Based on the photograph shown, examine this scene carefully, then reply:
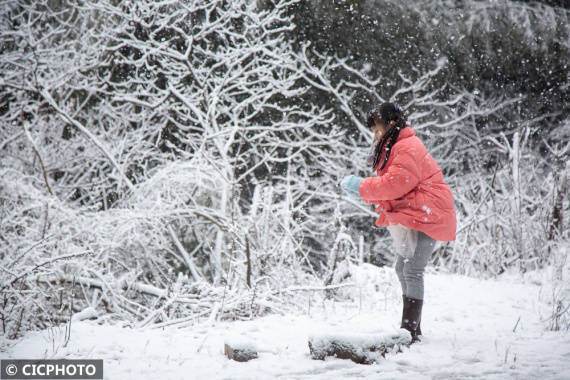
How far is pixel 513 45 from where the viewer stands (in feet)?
30.6

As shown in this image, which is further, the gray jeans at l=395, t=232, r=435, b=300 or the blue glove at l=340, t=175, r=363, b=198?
the blue glove at l=340, t=175, r=363, b=198

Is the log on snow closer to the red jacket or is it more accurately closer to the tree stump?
the tree stump

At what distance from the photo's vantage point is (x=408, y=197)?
2.55 meters

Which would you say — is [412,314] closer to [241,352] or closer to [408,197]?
[408,197]

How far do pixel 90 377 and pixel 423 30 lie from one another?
9208 mm

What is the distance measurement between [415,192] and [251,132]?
5.81m

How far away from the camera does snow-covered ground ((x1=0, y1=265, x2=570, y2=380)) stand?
2227mm

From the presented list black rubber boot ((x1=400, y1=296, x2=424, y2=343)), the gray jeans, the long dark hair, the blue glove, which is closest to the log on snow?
black rubber boot ((x1=400, y1=296, x2=424, y2=343))

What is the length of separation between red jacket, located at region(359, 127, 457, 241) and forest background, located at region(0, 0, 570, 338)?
1.65 metres

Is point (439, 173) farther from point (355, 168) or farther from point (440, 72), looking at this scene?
point (440, 72)

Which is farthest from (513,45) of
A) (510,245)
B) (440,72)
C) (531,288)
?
(531,288)

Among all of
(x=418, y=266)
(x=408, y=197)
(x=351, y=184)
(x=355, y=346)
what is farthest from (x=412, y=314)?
(x=351, y=184)

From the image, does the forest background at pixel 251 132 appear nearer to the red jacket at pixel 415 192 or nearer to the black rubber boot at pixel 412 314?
the black rubber boot at pixel 412 314

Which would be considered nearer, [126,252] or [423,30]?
[126,252]
